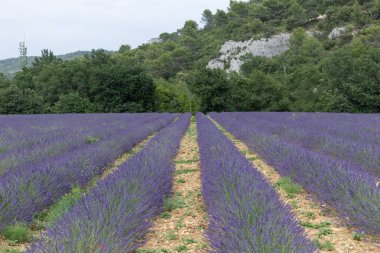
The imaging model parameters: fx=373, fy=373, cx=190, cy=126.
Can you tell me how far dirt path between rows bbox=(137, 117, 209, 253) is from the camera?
356 cm

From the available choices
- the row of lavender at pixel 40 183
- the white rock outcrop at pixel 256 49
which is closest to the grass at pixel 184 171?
the row of lavender at pixel 40 183

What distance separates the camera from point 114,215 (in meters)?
3.34

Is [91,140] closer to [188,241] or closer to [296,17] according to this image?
[188,241]

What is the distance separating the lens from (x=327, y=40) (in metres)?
64.2

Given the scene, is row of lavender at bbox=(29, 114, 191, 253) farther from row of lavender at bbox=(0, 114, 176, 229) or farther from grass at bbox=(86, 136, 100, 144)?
grass at bbox=(86, 136, 100, 144)

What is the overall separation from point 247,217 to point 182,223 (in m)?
1.36

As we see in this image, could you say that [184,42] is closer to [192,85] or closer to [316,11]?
[316,11]

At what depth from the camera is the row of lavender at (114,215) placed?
2600 millimetres

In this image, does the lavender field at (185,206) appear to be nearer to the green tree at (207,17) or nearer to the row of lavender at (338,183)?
the row of lavender at (338,183)

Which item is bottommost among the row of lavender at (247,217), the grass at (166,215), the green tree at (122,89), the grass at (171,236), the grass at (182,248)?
the grass at (166,215)

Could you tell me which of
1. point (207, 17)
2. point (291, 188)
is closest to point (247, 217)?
point (291, 188)

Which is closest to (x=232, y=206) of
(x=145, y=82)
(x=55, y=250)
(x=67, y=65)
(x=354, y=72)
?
(x=55, y=250)

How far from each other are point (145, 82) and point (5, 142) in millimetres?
34406

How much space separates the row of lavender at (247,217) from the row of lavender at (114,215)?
27.7 inches
